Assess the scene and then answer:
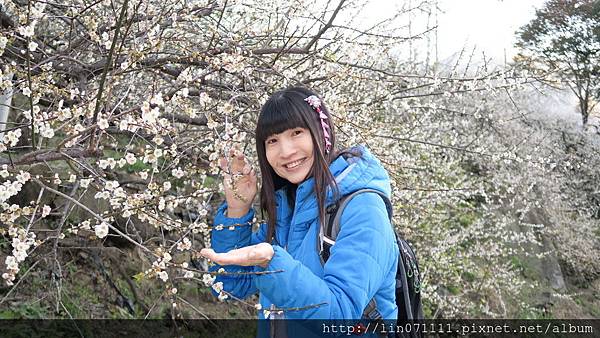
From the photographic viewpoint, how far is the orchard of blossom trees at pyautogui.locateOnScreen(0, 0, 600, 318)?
2008mm

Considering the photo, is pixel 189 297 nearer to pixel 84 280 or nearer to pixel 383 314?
pixel 84 280

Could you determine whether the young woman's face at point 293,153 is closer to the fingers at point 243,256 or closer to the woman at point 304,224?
the woman at point 304,224

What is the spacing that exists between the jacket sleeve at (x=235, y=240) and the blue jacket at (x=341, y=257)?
0.15 meters

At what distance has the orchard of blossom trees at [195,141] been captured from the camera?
2.01 meters

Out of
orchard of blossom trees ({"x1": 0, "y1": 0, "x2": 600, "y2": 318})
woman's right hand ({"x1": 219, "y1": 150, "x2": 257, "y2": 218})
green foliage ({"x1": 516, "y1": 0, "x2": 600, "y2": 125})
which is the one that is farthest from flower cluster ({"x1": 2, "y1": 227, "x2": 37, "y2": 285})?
green foliage ({"x1": 516, "y1": 0, "x2": 600, "y2": 125})

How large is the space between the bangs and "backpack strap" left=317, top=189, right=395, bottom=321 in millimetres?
319

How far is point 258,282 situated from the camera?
1.53 metres

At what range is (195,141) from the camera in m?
2.57

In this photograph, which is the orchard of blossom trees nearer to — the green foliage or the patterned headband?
the patterned headband

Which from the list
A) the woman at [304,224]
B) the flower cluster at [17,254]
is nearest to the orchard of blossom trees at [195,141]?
the flower cluster at [17,254]

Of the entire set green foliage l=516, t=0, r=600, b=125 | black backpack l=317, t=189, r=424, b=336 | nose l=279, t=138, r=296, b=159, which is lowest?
black backpack l=317, t=189, r=424, b=336

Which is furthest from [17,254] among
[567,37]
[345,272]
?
[567,37]

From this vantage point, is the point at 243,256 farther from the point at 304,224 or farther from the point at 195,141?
the point at 195,141

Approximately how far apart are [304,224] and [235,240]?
1.44 feet
